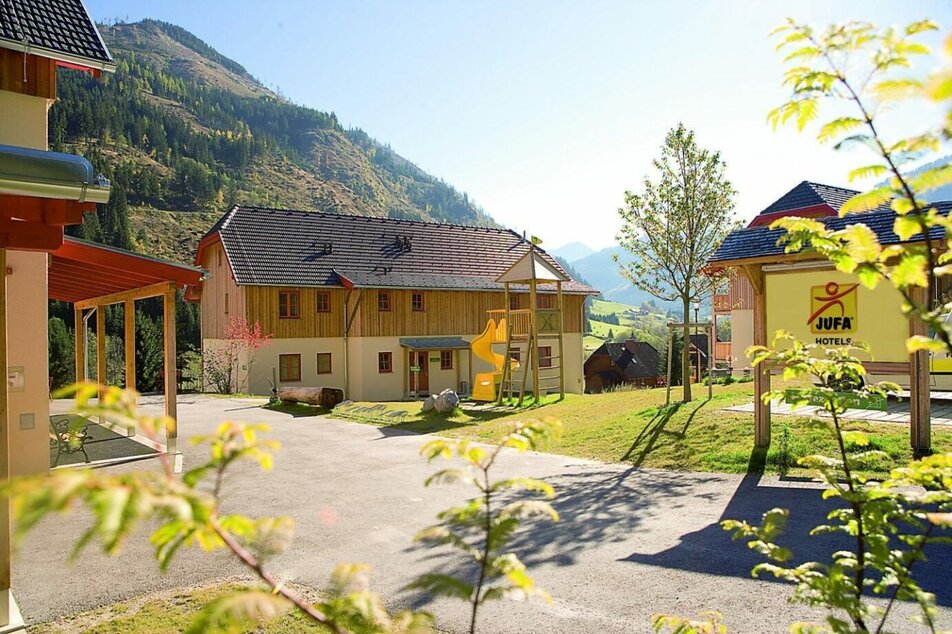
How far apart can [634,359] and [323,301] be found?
138 ft

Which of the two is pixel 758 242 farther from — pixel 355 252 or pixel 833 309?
pixel 355 252

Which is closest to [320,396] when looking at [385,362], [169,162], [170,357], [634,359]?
[170,357]

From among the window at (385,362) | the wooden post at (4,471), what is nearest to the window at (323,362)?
the window at (385,362)

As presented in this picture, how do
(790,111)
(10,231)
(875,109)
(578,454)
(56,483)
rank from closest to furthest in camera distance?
1. (56,483)
2. (875,109)
3. (790,111)
4. (10,231)
5. (578,454)

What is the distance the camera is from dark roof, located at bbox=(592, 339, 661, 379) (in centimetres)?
6494

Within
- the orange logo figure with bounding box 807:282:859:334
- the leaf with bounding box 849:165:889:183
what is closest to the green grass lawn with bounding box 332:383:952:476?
the orange logo figure with bounding box 807:282:859:334

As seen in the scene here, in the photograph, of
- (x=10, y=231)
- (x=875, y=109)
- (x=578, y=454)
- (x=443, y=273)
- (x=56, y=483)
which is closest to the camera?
(x=56, y=483)

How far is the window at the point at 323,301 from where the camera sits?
30.3 metres

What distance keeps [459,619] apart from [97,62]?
395 inches

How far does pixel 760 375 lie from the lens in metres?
10.4

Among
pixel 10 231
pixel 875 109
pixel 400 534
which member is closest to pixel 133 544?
pixel 400 534

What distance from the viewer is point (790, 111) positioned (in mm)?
2119

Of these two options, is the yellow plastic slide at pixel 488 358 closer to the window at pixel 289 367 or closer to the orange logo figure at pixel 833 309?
the window at pixel 289 367

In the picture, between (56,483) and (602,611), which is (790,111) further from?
(602,611)
